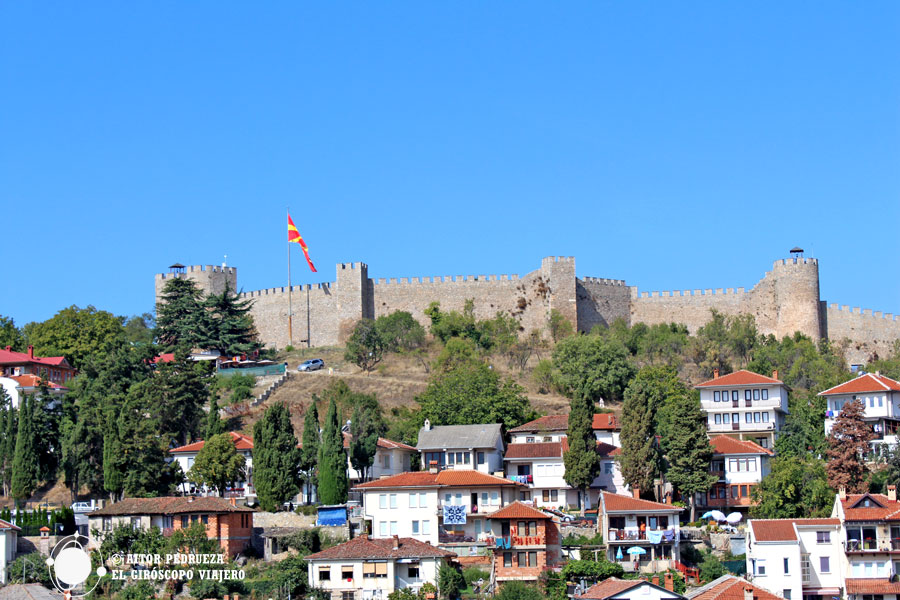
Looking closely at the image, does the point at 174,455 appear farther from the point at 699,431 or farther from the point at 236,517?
A: the point at 699,431

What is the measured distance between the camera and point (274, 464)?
52625mm

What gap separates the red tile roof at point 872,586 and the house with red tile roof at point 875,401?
15621mm

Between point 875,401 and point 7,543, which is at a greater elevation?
point 875,401

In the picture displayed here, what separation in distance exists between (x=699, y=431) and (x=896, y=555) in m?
9.75

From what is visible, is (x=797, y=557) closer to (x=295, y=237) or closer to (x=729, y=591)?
(x=729, y=591)

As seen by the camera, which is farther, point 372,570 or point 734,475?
point 734,475

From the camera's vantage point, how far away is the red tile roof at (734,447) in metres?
55.4

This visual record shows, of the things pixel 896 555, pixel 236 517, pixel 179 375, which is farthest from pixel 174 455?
pixel 896 555

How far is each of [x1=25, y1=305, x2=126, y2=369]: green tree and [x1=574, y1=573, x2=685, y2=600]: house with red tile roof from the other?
47094mm

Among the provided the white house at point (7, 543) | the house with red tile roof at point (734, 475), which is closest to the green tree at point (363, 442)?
the house with red tile roof at point (734, 475)

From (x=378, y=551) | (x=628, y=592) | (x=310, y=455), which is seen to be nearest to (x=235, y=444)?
(x=310, y=455)

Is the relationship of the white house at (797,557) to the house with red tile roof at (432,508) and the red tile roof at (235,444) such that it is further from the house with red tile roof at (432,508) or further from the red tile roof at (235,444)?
the red tile roof at (235,444)

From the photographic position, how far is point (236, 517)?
48969 mm

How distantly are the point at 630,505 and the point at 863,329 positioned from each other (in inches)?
1690
